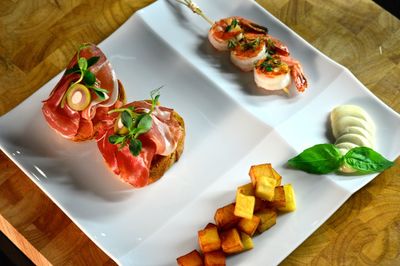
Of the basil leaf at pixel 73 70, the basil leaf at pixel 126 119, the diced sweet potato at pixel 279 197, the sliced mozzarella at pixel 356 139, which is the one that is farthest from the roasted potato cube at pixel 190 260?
the basil leaf at pixel 73 70

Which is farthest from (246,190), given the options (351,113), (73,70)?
(73,70)

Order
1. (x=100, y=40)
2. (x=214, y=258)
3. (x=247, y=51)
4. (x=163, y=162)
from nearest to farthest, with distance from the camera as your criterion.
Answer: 1. (x=214, y=258)
2. (x=163, y=162)
3. (x=247, y=51)
4. (x=100, y=40)

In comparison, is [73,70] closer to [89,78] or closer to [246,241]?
[89,78]

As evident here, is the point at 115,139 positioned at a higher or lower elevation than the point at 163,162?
higher

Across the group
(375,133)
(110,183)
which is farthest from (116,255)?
(375,133)

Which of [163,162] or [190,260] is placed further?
[163,162]

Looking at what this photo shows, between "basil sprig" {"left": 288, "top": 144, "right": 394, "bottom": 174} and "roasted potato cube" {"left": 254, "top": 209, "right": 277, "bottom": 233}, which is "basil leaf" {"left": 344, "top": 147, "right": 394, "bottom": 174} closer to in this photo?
"basil sprig" {"left": 288, "top": 144, "right": 394, "bottom": 174}

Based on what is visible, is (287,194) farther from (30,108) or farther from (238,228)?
(30,108)

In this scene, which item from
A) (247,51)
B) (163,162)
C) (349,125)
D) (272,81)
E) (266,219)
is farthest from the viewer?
(247,51)
